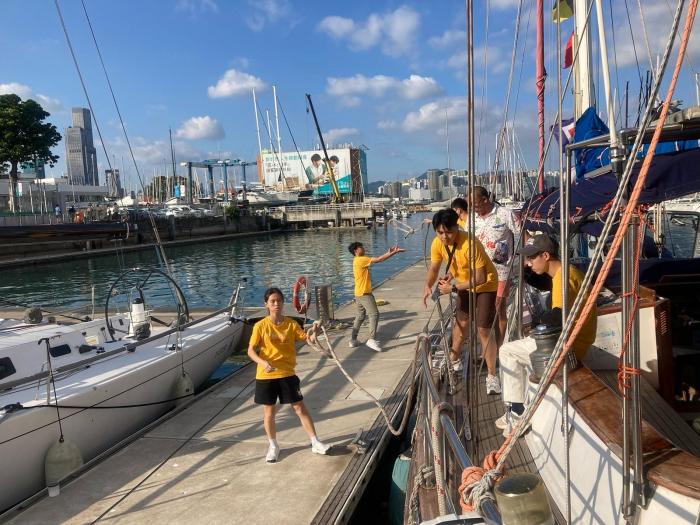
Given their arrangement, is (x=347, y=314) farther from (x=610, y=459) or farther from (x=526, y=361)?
(x=610, y=459)

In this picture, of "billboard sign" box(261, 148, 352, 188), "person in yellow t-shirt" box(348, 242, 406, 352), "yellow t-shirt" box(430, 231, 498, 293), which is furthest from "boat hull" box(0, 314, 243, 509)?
"billboard sign" box(261, 148, 352, 188)

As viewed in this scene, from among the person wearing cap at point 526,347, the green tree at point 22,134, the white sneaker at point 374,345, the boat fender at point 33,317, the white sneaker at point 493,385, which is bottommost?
the white sneaker at point 374,345

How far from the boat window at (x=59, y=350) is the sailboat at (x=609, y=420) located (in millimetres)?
5132

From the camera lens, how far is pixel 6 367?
7074 mm

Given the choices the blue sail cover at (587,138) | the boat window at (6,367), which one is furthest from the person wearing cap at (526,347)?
the boat window at (6,367)

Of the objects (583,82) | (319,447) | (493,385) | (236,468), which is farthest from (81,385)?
(583,82)

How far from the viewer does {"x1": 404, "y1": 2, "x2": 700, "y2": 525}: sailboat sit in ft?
7.28

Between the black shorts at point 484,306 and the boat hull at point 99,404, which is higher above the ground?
the black shorts at point 484,306

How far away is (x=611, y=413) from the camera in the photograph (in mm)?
2887

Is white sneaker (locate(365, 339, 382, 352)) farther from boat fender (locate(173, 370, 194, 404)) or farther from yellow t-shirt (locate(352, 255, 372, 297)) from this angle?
boat fender (locate(173, 370, 194, 404))

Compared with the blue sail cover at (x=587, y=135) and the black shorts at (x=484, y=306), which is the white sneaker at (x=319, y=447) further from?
the blue sail cover at (x=587, y=135)

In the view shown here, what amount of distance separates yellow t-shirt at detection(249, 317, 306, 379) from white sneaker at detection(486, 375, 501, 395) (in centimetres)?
202

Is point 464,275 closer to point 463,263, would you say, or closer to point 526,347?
point 463,263

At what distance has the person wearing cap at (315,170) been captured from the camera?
12031 cm
